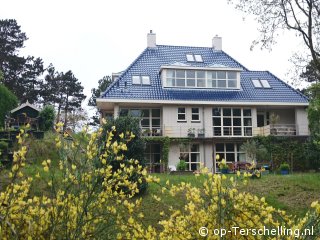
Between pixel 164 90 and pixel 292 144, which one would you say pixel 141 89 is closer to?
pixel 164 90

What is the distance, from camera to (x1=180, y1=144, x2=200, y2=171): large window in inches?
1068

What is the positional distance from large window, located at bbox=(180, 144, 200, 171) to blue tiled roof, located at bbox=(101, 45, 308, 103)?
3400 mm

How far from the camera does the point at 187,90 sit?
28562 millimetres

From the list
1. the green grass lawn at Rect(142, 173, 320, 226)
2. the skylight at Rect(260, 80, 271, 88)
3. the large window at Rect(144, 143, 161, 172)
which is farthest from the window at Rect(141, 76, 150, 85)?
the green grass lawn at Rect(142, 173, 320, 226)

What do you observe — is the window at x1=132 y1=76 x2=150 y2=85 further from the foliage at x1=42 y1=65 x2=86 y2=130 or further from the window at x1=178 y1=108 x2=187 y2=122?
→ the foliage at x1=42 y1=65 x2=86 y2=130

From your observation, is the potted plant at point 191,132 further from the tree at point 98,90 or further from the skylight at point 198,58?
the tree at point 98,90

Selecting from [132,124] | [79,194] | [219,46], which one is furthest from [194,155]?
[79,194]

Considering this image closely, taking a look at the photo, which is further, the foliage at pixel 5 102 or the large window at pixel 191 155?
the large window at pixel 191 155

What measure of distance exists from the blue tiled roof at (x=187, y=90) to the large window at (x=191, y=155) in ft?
11.2

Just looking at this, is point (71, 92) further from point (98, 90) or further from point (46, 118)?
point (46, 118)

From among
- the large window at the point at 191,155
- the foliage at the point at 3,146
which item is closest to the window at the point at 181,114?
the large window at the point at 191,155

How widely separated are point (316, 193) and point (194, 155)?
12724 millimetres

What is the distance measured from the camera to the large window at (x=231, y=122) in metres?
28.4

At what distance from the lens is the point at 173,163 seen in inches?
1053
